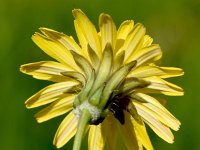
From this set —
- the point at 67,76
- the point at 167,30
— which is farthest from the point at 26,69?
the point at 167,30

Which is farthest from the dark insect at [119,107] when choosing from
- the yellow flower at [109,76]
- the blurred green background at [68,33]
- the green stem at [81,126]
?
the blurred green background at [68,33]

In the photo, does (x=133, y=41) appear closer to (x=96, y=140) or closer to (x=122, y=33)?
(x=122, y=33)

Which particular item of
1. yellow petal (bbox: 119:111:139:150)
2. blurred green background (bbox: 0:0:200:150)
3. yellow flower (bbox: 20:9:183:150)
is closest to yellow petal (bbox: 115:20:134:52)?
yellow flower (bbox: 20:9:183:150)

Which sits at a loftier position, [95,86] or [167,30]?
[167,30]
